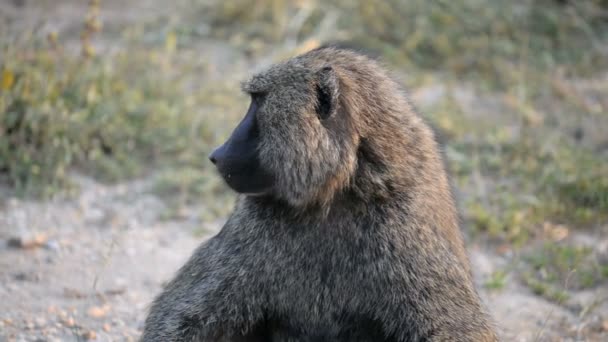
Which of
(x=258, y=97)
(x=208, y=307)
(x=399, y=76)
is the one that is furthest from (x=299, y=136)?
(x=399, y=76)

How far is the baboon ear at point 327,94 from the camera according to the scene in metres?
2.40

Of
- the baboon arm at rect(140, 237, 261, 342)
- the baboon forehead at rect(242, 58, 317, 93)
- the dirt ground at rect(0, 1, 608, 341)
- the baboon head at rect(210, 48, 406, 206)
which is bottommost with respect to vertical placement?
the dirt ground at rect(0, 1, 608, 341)

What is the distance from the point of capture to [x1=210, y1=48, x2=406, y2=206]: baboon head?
2369mm

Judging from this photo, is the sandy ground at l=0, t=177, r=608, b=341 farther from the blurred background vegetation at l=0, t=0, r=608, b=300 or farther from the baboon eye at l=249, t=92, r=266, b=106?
the baboon eye at l=249, t=92, r=266, b=106

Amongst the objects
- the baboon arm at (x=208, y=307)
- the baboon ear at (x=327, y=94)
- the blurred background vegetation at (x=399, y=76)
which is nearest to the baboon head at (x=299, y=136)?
the baboon ear at (x=327, y=94)

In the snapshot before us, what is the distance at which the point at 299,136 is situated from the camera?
2.38m

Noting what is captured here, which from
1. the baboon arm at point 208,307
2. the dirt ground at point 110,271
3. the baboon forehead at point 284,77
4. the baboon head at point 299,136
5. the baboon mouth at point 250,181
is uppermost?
Answer: the baboon forehead at point 284,77

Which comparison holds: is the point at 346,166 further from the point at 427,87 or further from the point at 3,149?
the point at 427,87

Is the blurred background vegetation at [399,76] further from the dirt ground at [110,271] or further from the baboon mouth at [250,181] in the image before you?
the baboon mouth at [250,181]

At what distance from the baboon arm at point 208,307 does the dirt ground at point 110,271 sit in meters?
0.48

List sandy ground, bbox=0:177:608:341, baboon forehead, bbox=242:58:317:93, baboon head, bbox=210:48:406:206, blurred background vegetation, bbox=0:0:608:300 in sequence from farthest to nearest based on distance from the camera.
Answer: blurred background vegetation, bbox=0:0:608:300
sandy ground, bbox=0:177:608:341
baboon forehead, bbox=242:58:317:93
baboon head, bbox=210:48:406:206

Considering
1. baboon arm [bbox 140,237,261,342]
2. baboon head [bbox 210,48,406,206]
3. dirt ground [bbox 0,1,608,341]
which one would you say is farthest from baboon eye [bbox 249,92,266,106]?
dirt ground [bbox 0,1,608,341]

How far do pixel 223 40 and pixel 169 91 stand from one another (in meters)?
1.25

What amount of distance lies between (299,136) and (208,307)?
2.06 feet
